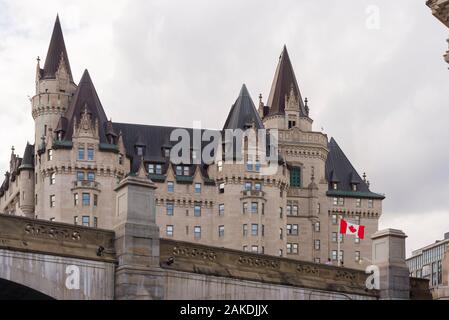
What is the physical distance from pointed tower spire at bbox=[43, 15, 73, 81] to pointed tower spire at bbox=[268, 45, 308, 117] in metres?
23.9

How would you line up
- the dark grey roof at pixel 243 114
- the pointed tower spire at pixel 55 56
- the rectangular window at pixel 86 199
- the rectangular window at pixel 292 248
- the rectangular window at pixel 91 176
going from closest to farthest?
the rectangular window at pixel 86 199
the rectangular window at pixel 91 176
the dark grey roof at pixel 243 114
the pointed tower spire at pixel 55 56
the rectangular window at pixel 292 248

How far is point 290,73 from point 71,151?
3146 centimetres

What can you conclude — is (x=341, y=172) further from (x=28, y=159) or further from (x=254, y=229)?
(x=28, y=159)

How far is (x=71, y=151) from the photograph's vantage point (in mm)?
116125

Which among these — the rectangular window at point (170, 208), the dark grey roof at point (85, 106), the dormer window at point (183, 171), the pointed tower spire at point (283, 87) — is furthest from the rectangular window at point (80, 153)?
the pointed tower spire at point (283, 87)

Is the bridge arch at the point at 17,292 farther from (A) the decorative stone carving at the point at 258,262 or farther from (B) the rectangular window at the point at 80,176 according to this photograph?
(B) the rectangular window at the point at 80,176

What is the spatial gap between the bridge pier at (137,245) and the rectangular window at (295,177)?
303 feet

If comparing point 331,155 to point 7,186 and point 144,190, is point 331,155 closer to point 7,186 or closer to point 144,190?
point 7,186

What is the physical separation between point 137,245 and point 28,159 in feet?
287

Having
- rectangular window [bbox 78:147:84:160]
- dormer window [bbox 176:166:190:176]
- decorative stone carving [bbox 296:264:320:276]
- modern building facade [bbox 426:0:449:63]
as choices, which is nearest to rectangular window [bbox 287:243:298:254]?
dormer window [bbox 176:166:190:176]

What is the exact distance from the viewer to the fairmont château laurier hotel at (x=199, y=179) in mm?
116062

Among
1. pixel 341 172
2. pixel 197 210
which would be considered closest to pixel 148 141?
pixel 197 210

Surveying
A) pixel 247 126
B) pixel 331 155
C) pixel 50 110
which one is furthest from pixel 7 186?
pixel 331 155

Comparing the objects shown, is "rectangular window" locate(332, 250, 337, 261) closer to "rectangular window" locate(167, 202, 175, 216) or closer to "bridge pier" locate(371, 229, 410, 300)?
"rectangular window" locate(167, 202, 175, 216)
